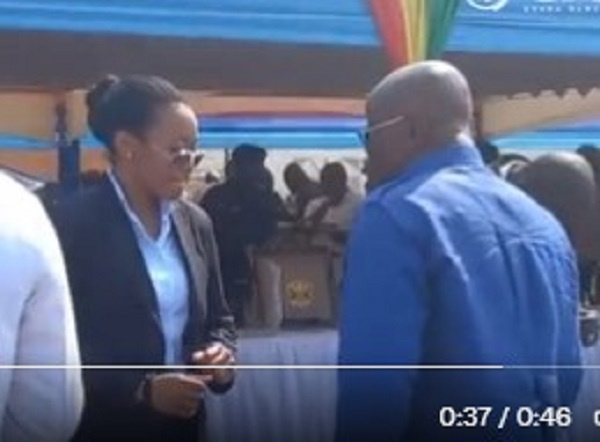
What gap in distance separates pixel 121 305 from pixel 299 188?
42 cm

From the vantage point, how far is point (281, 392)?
2938 millimetres

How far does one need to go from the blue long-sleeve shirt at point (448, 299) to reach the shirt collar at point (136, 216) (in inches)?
14.2

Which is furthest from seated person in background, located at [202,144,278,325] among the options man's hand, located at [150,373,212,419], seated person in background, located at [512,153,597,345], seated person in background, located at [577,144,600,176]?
seated person in background, located at [577,144,600,176]

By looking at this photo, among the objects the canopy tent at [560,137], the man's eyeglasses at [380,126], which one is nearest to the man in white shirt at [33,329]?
the man's eyeglasses at [380,126]

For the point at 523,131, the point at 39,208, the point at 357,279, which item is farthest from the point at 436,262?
the point at 39,208

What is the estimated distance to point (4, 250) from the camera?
2.70 metres

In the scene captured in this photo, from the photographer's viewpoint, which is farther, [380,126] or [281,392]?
[281,392]

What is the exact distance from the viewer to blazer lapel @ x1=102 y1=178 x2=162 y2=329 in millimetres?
2787

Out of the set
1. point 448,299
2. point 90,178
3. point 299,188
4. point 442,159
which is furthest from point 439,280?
point 90,178

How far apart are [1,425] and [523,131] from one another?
3.87ft

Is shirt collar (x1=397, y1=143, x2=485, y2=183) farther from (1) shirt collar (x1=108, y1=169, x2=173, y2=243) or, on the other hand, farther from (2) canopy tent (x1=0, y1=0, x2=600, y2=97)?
(1) shirt collar (x1=108, y1=169, x2=173, y2=243)

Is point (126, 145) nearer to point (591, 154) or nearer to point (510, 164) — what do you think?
point (510, 164)
